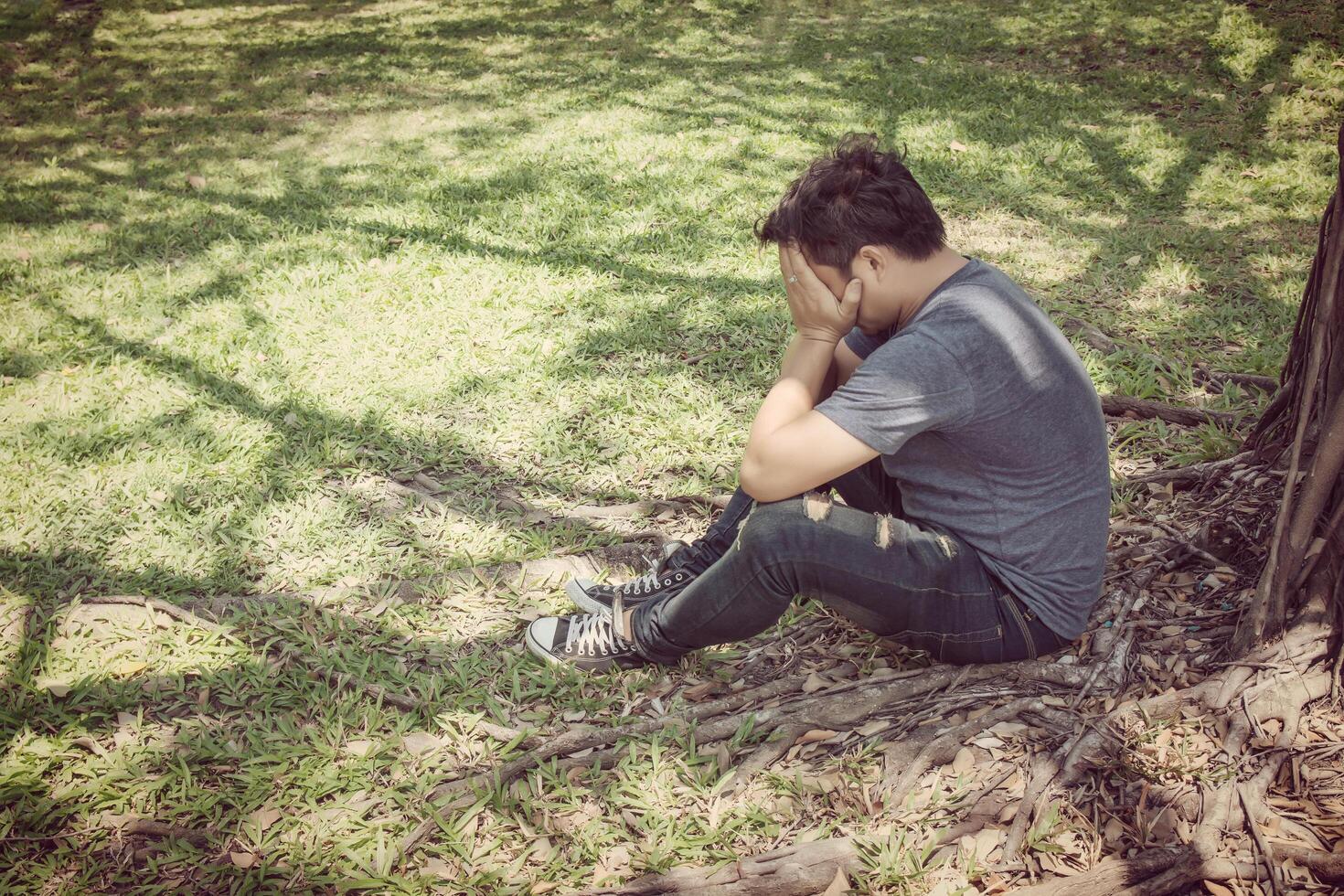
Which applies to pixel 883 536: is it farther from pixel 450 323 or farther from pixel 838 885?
pixel 450 323

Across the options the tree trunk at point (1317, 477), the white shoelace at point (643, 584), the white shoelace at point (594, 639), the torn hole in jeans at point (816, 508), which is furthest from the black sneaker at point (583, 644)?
the tree trunk at point (1317, 477)

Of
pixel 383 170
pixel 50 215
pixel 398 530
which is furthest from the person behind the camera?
pixel 383 170

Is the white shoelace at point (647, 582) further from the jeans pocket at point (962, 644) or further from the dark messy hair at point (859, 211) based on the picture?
the dark messy hair at point (859, 211)

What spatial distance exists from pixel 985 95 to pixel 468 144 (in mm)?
4139

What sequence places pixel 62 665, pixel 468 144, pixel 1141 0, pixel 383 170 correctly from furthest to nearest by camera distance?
pixel 1141 0 → pixel 468 144 → pixel 383 170 → pixel 62 665

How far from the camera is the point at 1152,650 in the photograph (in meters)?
2.31

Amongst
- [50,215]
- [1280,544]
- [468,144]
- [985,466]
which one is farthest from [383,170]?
[1280,544]

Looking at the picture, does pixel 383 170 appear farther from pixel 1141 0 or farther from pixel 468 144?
pixel 1141 0

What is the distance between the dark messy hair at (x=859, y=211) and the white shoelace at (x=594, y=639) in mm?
1260

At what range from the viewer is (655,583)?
2734 millimetres

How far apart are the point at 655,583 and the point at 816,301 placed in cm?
106

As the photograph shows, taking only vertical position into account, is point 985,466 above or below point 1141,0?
below

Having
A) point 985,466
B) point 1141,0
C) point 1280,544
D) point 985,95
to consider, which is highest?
point 1141,0

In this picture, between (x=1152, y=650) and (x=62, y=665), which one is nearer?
(x=1152, y=650)
